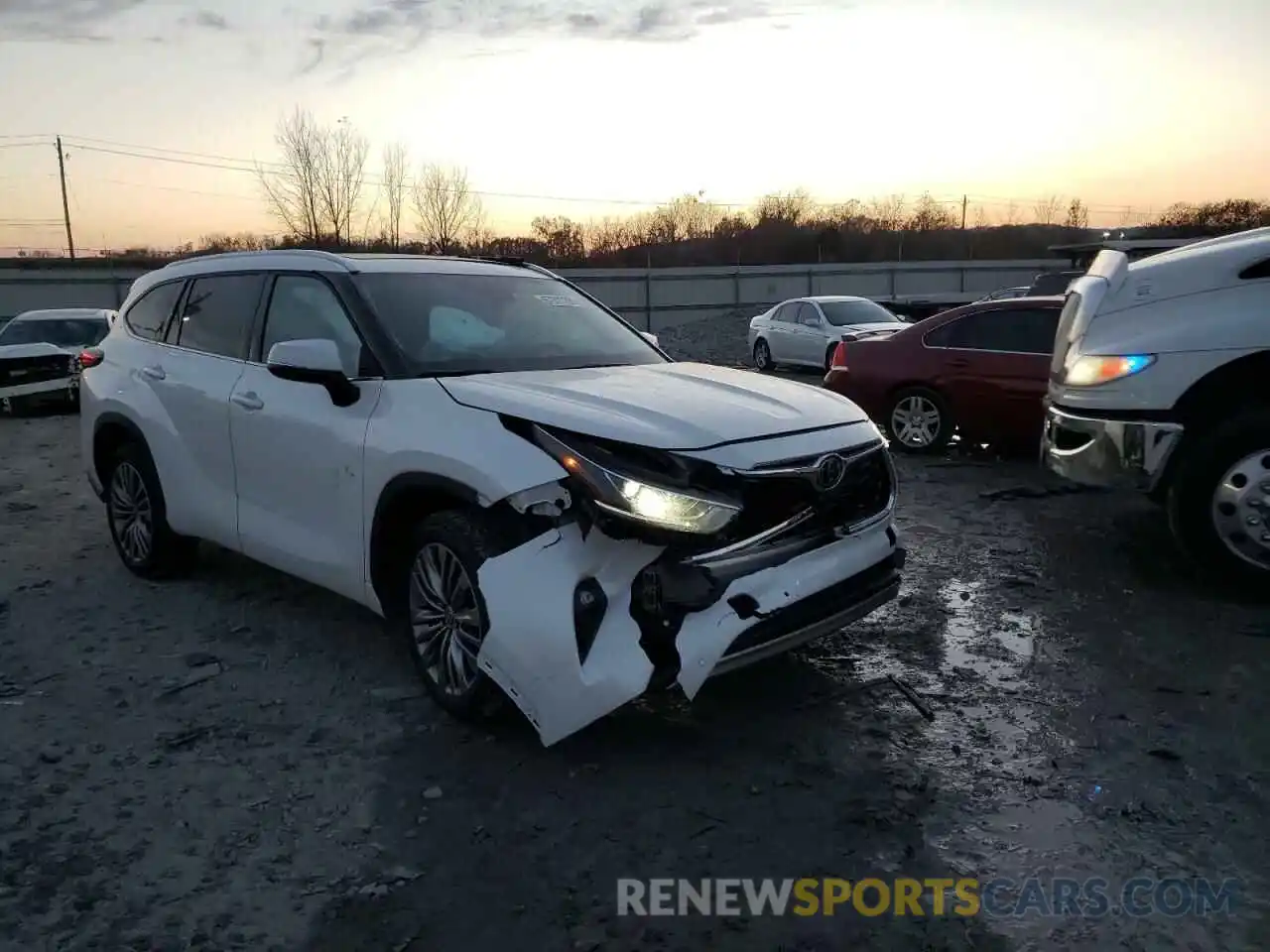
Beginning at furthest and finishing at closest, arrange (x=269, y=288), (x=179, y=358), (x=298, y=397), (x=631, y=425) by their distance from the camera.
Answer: (x=179, y=358) < (x=269, y=288) < (x=298, y=397) < (x=631, y=425)

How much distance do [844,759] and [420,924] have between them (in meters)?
1.55

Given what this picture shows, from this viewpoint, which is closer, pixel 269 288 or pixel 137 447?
pixel 269 288

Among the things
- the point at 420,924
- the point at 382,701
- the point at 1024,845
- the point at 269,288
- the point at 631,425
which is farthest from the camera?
the point at 269,288

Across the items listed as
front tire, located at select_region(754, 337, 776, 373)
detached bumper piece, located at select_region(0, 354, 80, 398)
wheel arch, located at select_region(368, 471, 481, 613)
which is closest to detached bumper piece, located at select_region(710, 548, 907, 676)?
wheel arch, located at select_region(368, 471, 481, 613)

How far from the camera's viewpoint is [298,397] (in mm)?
4234

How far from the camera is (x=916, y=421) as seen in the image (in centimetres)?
940

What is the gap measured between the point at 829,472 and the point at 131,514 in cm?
425

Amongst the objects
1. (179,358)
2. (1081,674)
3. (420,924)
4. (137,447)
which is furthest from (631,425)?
(137,447)

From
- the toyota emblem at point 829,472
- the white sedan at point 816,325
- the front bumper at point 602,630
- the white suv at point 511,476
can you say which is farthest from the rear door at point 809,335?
the front bumper at point 602,630

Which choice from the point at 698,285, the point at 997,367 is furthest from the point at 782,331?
the point at 698,285

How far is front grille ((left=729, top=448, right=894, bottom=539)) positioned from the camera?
3283 millimetres

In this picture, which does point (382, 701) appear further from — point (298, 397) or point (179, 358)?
point (179, 358)

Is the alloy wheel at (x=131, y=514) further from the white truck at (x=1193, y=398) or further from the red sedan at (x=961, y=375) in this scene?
the red sedan at (x=961, y=375)

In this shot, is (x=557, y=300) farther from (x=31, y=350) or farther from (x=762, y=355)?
(x=762, y=355)
